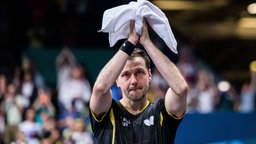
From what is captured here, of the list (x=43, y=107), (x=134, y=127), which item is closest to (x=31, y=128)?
(x=43, y=107)

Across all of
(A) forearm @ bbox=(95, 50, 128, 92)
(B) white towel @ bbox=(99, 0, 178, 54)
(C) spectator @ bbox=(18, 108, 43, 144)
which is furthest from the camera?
(C) spectator @ bbox=(18, 108, 43, 144)

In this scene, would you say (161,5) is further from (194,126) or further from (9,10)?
(194,126)

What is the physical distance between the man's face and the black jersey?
161 mm

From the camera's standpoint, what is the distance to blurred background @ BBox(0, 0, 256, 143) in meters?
12.9

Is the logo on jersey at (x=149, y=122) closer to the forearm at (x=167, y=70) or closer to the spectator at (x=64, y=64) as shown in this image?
the forearm at (x=167, y=70)

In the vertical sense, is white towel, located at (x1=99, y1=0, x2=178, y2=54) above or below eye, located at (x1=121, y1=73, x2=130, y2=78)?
above

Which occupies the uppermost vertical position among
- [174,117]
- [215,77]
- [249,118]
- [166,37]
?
[166,37]

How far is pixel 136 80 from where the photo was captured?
5.56 m

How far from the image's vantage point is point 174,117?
563 cm

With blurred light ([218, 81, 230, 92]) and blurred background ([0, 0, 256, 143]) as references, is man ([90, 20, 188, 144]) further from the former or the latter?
blurred light ([218, 81, 230, 92])

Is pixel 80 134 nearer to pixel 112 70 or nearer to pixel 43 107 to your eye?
pixel 43 107

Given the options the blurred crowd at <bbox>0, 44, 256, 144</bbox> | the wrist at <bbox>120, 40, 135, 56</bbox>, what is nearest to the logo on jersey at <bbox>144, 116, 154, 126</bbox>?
the wrist at <bbox>120, 40, 135, 56</bbox>

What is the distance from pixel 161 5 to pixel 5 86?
691 centimetres

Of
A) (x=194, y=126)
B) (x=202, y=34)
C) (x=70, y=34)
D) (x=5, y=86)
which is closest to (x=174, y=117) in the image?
(x=194, y=126)
